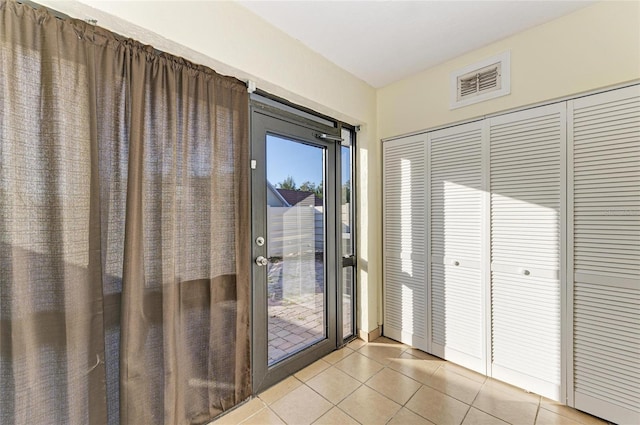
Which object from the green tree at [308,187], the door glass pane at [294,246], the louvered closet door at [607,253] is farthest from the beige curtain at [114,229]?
the louvered closet door at [607,253]

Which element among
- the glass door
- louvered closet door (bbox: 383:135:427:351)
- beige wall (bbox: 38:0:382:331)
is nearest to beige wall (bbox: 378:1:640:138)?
louvered closet door (bbox: 383:135:427:351)

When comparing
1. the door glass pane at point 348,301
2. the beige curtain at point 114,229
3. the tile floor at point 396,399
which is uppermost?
the beige curtain at point 114,229

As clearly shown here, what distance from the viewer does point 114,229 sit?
1291 millimetres

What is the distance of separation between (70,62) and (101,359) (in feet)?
4.37

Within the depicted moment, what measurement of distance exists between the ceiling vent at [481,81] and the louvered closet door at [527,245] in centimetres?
23

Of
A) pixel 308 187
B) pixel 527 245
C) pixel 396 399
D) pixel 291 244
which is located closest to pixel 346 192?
pixel 308 187

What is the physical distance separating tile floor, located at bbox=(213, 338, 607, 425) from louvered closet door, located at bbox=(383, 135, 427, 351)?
0.39 metres

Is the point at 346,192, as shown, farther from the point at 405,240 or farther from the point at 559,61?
the point at 559,61

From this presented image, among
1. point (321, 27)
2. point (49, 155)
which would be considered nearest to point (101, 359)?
point (49, 155)

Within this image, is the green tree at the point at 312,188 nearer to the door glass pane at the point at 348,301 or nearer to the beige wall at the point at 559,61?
the door glass pane at the point at 348,301

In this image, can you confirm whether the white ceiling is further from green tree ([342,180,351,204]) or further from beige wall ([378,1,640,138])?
green tree ([342,180,351,204])

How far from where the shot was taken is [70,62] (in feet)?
3.76

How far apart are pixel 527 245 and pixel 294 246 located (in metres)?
1.76

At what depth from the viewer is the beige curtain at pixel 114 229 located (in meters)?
1.06
